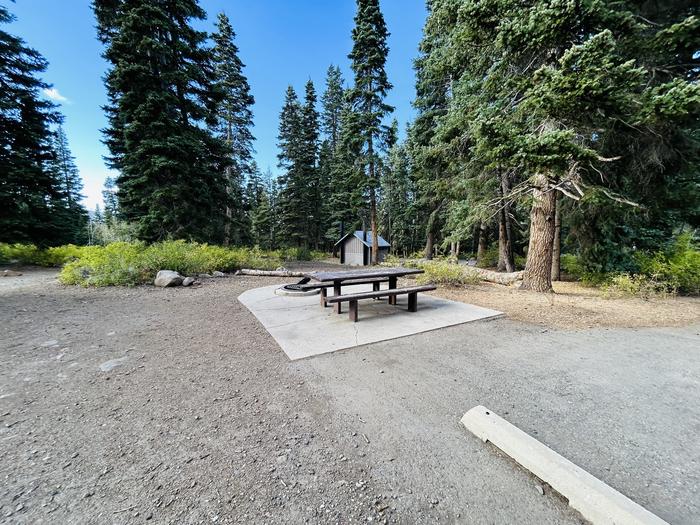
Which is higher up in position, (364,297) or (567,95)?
(567,95)

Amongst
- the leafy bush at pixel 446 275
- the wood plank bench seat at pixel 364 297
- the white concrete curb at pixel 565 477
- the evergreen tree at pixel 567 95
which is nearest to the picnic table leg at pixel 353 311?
the wood plank bench seat at pixel 364 297

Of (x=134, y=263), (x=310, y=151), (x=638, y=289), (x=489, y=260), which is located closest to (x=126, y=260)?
(x=134, y=263)

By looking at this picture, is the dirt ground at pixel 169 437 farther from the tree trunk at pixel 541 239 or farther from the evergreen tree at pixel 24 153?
the evergreen tree at pixel 24 153

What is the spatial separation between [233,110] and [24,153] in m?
11.1

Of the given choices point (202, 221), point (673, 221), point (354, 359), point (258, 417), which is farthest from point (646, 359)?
point (202, 221)

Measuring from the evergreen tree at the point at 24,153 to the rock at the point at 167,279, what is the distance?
8980 millimetres

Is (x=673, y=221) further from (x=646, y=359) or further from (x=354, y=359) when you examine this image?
(x=354, y=359)

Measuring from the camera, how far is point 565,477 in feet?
4.69

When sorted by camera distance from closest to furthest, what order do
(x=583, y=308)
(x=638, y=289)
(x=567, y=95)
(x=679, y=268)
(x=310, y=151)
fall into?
(x=567, y=95) < (x=583, y=308) < (x=638, y=289) < (x=679, y=268) < (x=310, y=151)

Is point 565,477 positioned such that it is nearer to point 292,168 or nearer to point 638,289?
point 638,289

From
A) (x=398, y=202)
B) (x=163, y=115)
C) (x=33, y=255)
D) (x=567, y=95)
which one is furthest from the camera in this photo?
(x=398, y=202)

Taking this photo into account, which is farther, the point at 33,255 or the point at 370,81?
the point at 370,81

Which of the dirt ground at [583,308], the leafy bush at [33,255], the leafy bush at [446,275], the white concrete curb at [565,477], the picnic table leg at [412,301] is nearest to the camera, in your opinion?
the white concrete curb at [565,477]

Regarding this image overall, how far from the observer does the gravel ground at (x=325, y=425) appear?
142 centimetres
